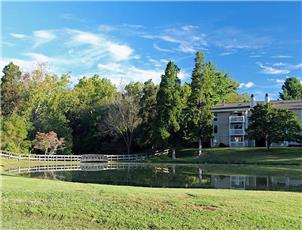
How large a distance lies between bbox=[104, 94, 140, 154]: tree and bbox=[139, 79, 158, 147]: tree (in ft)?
6.75

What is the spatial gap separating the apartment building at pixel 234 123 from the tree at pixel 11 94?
3209 cm

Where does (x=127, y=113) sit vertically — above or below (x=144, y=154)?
above

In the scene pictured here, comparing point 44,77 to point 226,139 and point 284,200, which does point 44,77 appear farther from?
point 284,200

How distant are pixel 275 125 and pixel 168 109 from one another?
541 inches

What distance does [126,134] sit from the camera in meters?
62.0

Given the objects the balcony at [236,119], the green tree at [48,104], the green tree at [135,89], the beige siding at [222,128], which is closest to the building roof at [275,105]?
the beige siding at [222,128]

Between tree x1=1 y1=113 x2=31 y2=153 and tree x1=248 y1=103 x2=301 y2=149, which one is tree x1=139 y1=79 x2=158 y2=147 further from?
tree x1=1 y1=113 x2=31 y2=153

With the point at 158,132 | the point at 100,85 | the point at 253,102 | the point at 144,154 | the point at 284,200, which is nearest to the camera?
the point at 284,200

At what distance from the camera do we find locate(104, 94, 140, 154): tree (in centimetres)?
6081

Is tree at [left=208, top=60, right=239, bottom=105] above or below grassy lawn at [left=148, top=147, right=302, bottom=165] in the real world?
above

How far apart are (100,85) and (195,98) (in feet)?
86.6

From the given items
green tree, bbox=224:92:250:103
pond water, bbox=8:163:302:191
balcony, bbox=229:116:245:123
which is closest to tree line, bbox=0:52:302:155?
balcony, bbox=229:116:245:123

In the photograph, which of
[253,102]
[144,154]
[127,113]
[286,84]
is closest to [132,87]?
[127,113]

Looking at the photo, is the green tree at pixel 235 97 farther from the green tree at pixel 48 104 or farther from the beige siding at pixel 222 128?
the green tree at pixel 48 104
